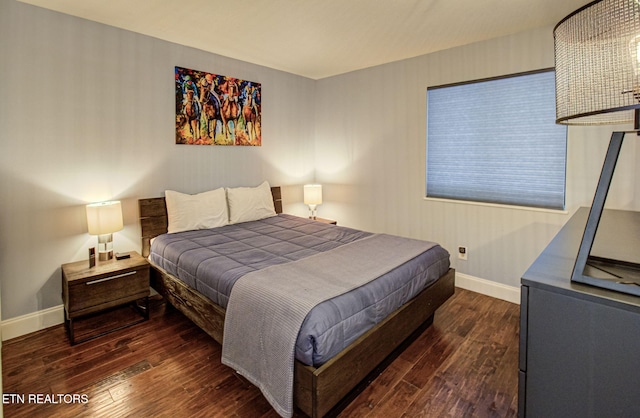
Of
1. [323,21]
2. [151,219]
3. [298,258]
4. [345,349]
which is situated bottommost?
[345,349]

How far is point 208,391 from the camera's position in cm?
198

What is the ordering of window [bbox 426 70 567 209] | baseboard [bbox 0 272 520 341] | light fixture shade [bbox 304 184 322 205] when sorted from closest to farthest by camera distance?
baseboard [bbox 0 272 520 341] < window [bbox 426 70 567 209] < light fixture shade [bbox 304 184 322 205]

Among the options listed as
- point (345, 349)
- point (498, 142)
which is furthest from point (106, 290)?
point (498, 142)

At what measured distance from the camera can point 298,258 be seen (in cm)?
246

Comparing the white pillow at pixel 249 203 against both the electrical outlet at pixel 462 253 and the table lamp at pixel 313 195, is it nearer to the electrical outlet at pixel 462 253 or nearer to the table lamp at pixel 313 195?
the table lamp at pixel 313 195

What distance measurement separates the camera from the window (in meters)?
2.93

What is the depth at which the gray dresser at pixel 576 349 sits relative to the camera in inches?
34.3

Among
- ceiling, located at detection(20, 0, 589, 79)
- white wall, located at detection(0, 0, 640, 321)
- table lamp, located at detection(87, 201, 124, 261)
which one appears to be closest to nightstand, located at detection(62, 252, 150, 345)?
table lamp, located at detection(87, 201, 124, 261)

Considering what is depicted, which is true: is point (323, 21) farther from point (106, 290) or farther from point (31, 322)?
point (31, 322)

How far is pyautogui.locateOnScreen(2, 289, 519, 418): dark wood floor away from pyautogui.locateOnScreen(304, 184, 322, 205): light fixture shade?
2.28 meters

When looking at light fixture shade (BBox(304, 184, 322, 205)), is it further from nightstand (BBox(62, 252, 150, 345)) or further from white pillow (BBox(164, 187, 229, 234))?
nightstand (BBox(62, 252, 150, 345))

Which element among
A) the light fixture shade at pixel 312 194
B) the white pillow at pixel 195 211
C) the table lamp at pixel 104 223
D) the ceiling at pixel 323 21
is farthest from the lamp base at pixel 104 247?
the light fixture shade at pixel 312 194

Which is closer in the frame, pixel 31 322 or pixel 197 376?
pixel 197 376

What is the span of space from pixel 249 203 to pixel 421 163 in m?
2.05
